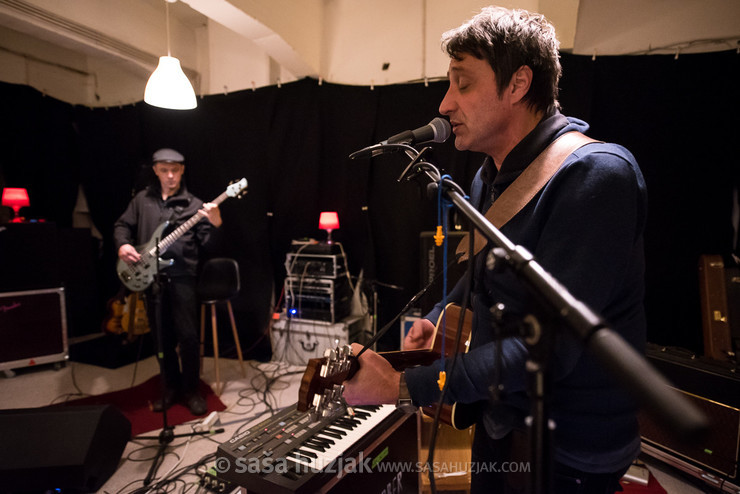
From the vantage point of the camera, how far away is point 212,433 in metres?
2.55

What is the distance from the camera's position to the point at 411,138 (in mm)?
1111

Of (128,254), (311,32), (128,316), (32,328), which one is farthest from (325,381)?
(32,328)

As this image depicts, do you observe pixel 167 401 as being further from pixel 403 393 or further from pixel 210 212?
pixel 403 393

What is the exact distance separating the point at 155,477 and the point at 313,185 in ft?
8.94

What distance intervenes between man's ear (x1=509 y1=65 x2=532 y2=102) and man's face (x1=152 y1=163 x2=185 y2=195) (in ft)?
9.74

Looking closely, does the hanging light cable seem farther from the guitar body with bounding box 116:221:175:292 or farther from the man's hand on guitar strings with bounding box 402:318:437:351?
the man's hand on guitar strings with bounding box 402:318:437:351

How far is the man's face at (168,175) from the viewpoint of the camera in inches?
124

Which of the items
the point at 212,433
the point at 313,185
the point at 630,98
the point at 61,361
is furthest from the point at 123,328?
the point at 630,98

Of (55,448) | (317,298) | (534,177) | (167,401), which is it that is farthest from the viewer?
(317,298)

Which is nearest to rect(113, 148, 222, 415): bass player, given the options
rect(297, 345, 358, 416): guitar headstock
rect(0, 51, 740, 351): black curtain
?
rect(0, 51, 740, 351): black curtain

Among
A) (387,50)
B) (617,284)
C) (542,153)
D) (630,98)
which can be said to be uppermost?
(387,50)

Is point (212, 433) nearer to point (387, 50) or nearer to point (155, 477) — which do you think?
point (155, 477)

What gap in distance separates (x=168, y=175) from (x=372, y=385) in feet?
9.43

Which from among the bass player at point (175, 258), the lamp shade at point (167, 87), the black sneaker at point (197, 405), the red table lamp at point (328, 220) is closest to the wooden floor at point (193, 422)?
the black sneaker at point (197, 405)
